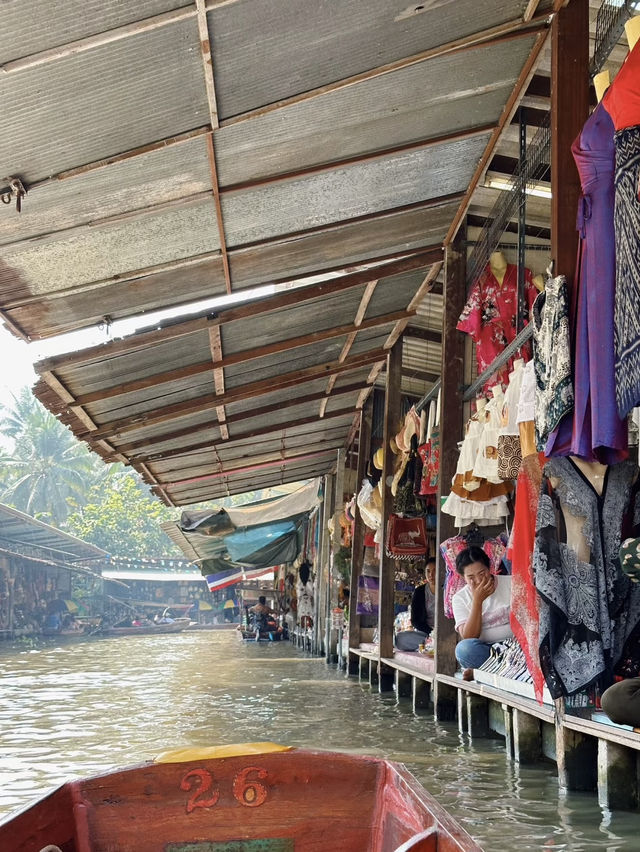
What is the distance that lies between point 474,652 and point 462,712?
61cm

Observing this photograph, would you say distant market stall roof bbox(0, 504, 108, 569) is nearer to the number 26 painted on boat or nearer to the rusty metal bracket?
the rusty metal bracket

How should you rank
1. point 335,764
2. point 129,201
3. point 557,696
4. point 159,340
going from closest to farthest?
point 335,764 → point 557,696 → point 129,201 → point 159,340

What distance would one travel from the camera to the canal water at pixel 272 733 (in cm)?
378

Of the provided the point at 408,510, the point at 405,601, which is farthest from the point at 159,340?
the point at 405,601

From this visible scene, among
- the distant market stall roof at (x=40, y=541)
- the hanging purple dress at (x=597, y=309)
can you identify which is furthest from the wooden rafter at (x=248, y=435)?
the distant market stall roof at (x=40, y=541)

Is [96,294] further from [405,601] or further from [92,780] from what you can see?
[405,601]

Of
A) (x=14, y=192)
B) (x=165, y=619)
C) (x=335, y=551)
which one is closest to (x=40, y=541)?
(x=165, y=619)

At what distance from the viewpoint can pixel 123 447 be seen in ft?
30.3

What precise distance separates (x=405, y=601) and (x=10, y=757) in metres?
5.35

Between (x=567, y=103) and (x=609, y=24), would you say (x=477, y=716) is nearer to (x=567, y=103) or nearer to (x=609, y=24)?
(x=567, y=103)

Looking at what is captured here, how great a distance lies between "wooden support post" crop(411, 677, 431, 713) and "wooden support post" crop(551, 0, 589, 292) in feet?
15.4

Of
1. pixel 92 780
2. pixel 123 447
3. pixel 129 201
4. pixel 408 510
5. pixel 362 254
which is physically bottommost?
pixel 92 780

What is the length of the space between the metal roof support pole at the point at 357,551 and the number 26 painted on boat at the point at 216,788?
343 inches

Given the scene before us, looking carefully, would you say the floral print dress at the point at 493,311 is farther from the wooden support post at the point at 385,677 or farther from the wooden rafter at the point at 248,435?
the wooden rafter at the point at 248,435
